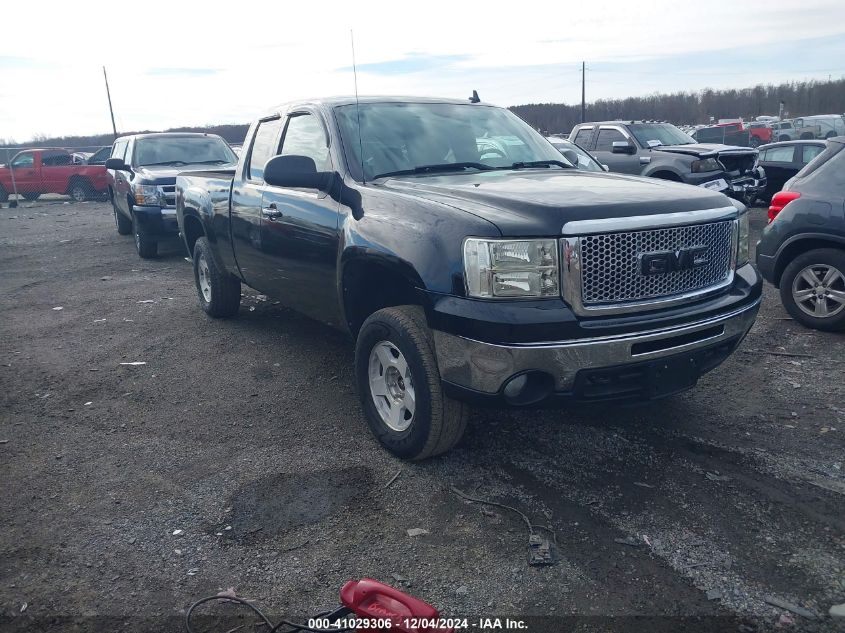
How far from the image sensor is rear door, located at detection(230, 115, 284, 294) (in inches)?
217

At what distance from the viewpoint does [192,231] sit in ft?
24.6

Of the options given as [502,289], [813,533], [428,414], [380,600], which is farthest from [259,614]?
[813,533]

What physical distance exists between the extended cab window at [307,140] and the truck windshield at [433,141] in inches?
7.7

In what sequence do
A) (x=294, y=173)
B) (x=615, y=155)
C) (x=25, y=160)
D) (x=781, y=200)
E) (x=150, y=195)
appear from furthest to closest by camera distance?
1. (x=25, y=160)
2. (x=615, y=155)
3. (x=150, y=195)
4. (x=781, y=200)
5. (x=294, y=173)

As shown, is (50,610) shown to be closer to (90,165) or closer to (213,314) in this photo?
(213,314)

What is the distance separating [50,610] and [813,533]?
3.20m

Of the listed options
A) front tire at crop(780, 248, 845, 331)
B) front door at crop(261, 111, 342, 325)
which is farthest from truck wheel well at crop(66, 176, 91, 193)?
front tire at crop(780, 248, 845, 331)

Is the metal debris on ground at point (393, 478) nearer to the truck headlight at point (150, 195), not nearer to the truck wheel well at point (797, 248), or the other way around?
the truck wheel well at point (797, 248)

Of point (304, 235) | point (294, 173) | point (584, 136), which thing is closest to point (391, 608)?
point (294, 173)

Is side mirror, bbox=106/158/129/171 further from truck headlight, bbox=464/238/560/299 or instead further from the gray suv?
truck headlight, bbox=464/238/560/299

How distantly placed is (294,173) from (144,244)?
8.11m

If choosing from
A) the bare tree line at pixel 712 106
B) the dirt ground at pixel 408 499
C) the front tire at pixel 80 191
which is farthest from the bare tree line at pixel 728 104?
the dirt ground at pixel 408 499

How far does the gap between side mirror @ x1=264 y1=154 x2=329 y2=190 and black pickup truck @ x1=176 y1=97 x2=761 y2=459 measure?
0.01m

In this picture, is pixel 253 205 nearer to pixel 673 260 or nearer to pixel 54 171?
pixel 673 260
